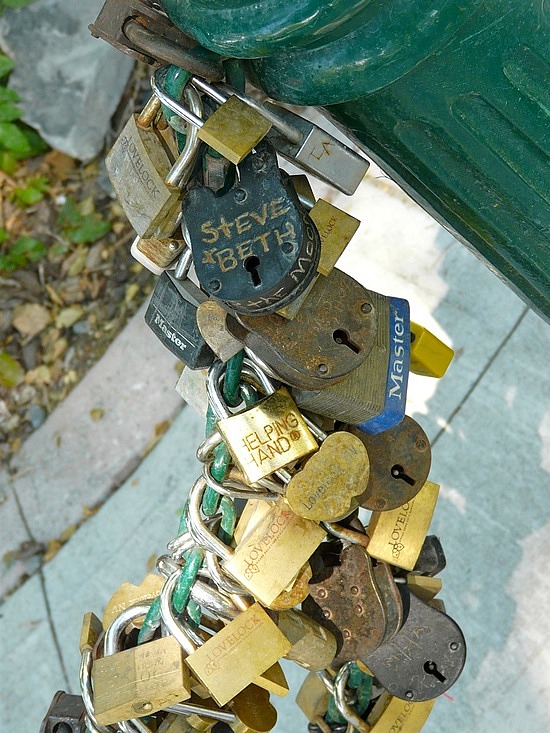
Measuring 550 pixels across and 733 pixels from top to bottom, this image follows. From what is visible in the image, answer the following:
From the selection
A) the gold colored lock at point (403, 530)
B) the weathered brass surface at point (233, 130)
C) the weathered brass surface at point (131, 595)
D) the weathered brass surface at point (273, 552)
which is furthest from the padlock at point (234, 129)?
the weathered brass surface at point (131, 595)

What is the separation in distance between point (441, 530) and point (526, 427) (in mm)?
283

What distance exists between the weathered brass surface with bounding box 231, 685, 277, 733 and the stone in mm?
2184

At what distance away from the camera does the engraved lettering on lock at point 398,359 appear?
3.01ft

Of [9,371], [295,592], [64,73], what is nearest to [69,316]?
[9,371]

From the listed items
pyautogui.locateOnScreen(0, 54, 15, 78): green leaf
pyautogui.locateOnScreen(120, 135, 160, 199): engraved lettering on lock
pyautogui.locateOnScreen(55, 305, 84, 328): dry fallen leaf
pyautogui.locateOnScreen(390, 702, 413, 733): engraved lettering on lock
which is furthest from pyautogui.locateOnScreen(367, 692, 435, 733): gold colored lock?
pyautogui.locateOnScreen(0, 54, 15, 78): green leaf

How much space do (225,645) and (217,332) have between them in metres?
0.33

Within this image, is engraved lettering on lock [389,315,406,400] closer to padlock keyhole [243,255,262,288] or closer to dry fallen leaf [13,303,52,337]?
padlock keyhole [243,255,262,288]

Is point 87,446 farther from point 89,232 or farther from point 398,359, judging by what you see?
point 398,359

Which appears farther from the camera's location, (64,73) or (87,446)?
(64,73)

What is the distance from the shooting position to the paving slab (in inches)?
90.0

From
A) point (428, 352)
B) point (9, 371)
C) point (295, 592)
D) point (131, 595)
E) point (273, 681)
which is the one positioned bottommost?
point (9, 371)

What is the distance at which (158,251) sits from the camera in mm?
920

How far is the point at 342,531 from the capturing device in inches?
39.6

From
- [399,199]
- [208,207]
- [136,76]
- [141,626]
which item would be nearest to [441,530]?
[399,199]
